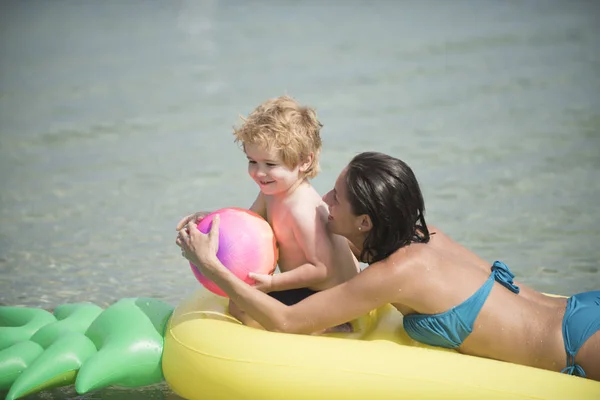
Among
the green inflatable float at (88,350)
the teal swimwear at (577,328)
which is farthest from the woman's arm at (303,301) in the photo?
the teal swimwear at (577,328)

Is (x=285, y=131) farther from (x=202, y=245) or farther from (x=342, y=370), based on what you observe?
(x=342, y=370)

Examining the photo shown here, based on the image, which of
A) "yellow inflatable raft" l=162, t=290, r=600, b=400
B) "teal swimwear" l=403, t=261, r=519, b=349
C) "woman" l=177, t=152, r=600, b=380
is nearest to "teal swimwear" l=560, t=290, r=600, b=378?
"woman" l=177, t=152, r=600, b=380

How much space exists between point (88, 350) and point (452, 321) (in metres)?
2.00

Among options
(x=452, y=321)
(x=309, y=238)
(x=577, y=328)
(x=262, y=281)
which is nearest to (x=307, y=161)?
(x=309, y=238)

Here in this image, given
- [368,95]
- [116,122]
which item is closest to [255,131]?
[116,122]

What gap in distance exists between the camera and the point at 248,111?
11.4m

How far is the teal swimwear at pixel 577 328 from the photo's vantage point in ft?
12.0

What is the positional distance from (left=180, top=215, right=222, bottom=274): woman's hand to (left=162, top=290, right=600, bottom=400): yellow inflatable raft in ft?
1.14

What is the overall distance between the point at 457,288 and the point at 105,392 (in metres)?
2.12

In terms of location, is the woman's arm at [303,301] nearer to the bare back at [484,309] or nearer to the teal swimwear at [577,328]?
the bare back at [484,309]

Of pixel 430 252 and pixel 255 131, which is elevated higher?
pixel 255 131

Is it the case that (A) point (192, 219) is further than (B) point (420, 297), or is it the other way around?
(A) point (192, 219)

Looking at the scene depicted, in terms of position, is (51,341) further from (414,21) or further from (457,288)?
(414,21)

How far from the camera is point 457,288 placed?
12.2 feet
